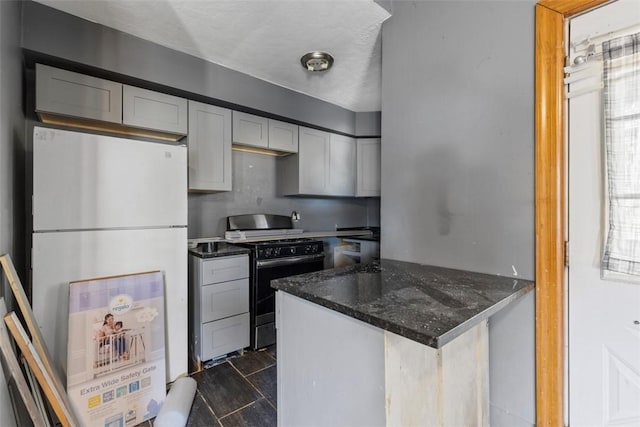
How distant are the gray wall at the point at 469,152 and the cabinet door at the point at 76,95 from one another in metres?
1.89

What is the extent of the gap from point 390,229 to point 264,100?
5.96ft

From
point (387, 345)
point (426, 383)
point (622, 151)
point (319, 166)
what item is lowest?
point (426, 383)

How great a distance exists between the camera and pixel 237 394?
1.80 meters

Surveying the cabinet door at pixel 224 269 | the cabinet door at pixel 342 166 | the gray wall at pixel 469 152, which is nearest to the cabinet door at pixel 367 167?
the cabinet door at pixel 342 166

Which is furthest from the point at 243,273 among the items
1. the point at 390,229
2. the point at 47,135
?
the point at 47,135

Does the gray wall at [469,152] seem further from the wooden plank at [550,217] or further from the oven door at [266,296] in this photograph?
the oven door at [266,296]

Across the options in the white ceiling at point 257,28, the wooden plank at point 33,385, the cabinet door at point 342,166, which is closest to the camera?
the wooden plank at point 33,385

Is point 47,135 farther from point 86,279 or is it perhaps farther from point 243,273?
point 243,273

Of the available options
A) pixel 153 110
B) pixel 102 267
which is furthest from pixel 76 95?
pixel 102 267

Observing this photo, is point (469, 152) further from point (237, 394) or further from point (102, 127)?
point (102, 127)

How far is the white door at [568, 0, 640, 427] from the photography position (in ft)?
3.07

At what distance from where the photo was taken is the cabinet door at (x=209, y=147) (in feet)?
7.76

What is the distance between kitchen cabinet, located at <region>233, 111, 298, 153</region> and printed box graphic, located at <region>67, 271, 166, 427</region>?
4.90 ft

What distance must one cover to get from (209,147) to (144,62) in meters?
0.74
